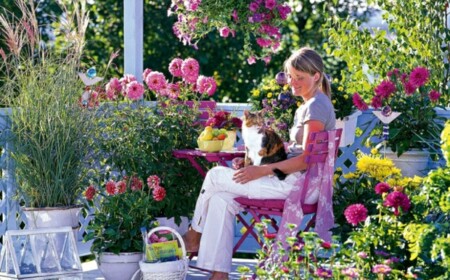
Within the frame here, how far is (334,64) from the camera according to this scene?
1255 cm

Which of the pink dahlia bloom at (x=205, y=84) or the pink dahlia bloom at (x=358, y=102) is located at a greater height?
the pink dahlia bloom at (x=205, y=84)

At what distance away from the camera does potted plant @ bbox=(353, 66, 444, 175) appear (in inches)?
220

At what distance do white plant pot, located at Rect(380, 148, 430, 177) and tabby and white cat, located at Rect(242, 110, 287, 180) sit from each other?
3.45 ft

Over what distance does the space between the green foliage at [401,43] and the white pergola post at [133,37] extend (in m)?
1.25

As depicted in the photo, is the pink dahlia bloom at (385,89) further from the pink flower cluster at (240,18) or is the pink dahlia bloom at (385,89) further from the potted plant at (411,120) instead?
the pink flower cluster at (240,18)

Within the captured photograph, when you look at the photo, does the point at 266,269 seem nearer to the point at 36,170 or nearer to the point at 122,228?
the point at 122,228

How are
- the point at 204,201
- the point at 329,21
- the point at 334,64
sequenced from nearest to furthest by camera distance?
the point at 204,201 < the point at 329,21 < the point at 334,64

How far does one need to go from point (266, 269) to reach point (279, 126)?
4.66ft

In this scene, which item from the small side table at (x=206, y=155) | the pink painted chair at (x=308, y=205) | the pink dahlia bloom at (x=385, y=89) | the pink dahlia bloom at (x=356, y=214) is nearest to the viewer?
the pink dahlia bloom at (x=356, y=214)

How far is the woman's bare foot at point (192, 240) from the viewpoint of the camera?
509 centimetres

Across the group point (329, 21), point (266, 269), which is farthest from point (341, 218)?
point (329, 21)

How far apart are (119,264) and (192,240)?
38 cm

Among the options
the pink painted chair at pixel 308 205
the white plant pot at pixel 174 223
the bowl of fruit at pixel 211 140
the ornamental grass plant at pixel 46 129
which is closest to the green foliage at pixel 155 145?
the white plant pot at pixel 174 223

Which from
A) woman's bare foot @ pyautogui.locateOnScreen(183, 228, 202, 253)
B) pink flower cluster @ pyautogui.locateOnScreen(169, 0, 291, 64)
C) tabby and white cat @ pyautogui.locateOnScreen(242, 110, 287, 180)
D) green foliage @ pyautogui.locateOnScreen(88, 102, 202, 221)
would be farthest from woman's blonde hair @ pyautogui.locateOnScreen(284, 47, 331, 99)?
pink flower cluster @ pyautogui.locateOnScreen(169, 0, 291, 64)
